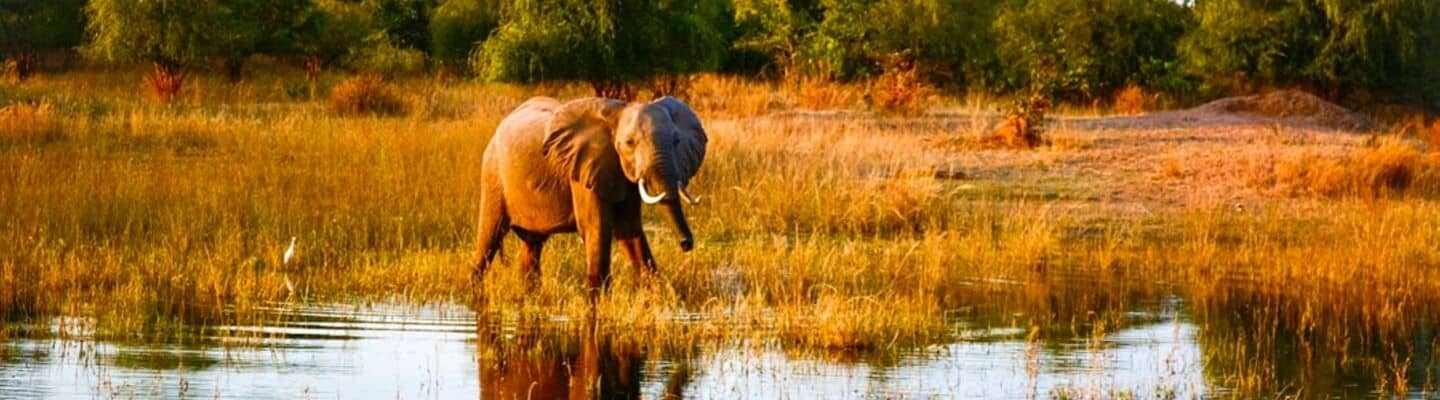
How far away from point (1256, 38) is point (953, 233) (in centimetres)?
2502

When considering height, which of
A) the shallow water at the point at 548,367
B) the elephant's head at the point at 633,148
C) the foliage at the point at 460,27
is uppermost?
the foliage at the point at 460,27

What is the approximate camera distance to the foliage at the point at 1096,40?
4053 centimetres

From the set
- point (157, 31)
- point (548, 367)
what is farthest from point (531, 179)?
point (157, 31)

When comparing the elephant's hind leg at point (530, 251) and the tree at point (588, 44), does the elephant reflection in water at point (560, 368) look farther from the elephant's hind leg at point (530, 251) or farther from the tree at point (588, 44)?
the tree at point (588, 44)

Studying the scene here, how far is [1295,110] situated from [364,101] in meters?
13.3

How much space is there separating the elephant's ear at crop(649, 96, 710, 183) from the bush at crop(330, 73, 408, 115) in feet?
61.2

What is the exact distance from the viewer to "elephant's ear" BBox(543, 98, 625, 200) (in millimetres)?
11984

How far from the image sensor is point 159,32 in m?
40.2

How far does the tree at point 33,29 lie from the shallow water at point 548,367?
38054 millimetres

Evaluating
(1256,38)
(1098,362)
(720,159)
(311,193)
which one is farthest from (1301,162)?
(1256,38)

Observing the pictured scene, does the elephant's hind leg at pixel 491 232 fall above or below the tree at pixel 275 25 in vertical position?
below

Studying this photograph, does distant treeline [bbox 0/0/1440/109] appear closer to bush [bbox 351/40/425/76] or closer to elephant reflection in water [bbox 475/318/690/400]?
bush [bbox 351/40/425/76]

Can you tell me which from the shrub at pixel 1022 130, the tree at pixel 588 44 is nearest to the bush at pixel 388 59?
the tree at pixel 588 44

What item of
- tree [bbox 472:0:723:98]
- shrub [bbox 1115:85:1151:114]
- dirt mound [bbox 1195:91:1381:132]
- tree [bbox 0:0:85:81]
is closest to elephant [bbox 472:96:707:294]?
tree [bbox 472:0:723:98]
